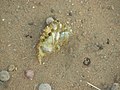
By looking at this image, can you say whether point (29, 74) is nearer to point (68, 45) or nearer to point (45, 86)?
point (45, 86)

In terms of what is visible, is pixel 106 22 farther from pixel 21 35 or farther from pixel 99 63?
pixel 21 35

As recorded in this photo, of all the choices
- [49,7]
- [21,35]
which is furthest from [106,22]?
[21,35]

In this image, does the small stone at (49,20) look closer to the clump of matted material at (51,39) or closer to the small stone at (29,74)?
the clump of matted material at (51,39)

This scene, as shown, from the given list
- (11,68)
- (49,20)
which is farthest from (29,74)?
(49,20)

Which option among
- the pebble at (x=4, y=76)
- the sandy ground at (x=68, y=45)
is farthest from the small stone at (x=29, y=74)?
the pebble at (x=4, y=76)

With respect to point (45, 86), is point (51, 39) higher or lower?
higher
